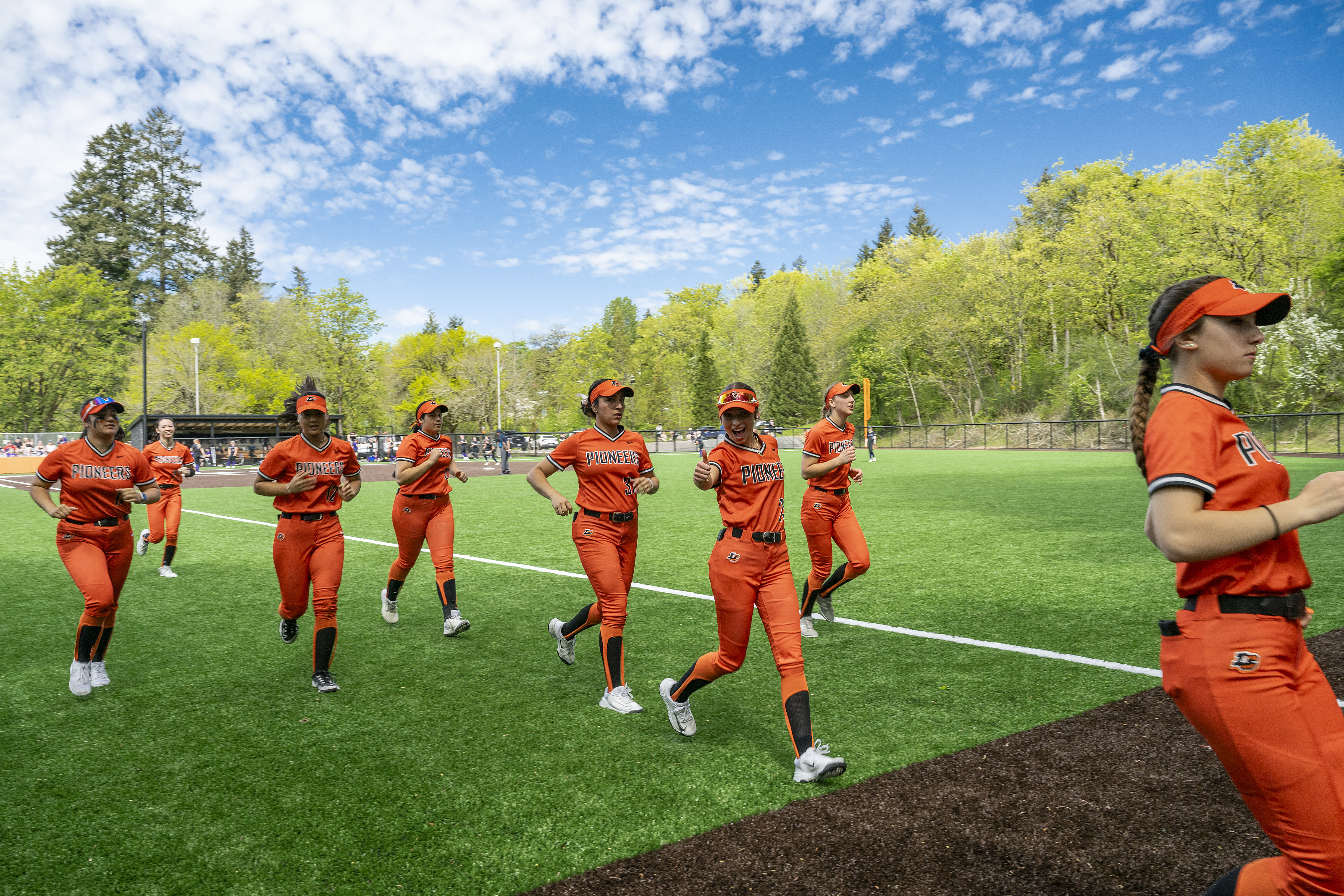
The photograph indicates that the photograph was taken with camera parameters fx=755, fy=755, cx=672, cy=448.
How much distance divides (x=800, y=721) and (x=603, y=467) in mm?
2310

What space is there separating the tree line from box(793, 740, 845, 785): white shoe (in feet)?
106

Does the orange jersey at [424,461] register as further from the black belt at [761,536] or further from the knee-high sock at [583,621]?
the black belt at [761,536]

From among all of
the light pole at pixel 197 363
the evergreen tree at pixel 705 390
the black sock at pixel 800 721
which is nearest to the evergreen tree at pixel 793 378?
the evergreen tree at pixel 705 390

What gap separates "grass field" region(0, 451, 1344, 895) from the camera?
3.57m

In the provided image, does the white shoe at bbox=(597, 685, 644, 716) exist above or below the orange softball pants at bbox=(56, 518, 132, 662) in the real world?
below

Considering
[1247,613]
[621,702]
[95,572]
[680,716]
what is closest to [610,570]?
[621,702]

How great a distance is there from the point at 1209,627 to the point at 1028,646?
487cm

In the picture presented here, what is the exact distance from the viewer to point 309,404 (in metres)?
6.09

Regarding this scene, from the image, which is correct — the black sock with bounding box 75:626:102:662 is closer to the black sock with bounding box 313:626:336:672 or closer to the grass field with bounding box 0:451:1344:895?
the grass field with bounding box 0:451:1344:895

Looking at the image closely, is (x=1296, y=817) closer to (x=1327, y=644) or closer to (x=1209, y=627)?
(x=1209, y=627)

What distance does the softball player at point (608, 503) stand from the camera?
17.5 feet

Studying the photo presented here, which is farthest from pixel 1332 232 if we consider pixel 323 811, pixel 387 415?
pixel 387 415

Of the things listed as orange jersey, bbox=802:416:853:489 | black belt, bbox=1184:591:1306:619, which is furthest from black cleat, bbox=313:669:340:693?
black belt, bbox=1184:591:1306:619

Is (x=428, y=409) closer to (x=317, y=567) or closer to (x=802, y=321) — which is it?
(x=317, y=567)
